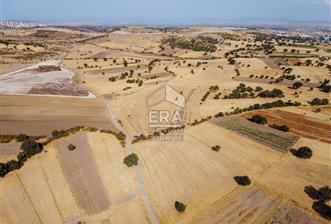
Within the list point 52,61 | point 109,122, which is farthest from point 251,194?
point 52,61

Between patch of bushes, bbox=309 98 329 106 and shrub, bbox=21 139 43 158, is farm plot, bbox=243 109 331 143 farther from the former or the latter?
shrub, bbox=21 139 43 158

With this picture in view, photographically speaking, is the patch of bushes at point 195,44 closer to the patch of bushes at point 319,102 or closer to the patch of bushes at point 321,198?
the patch of bushes at point 319,102

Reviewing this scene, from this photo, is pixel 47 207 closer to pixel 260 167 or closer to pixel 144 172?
pixel 144 172

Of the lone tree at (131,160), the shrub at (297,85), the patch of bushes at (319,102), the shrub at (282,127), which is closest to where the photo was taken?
the lone tree at (131,160)

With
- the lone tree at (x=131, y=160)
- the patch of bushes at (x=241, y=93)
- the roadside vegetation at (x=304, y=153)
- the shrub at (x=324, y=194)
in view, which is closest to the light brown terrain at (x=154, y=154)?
the roadside vegetation at (x=304, y=153)

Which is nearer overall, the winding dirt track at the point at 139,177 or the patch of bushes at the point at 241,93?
the winding dirt track at the point at 139,177
